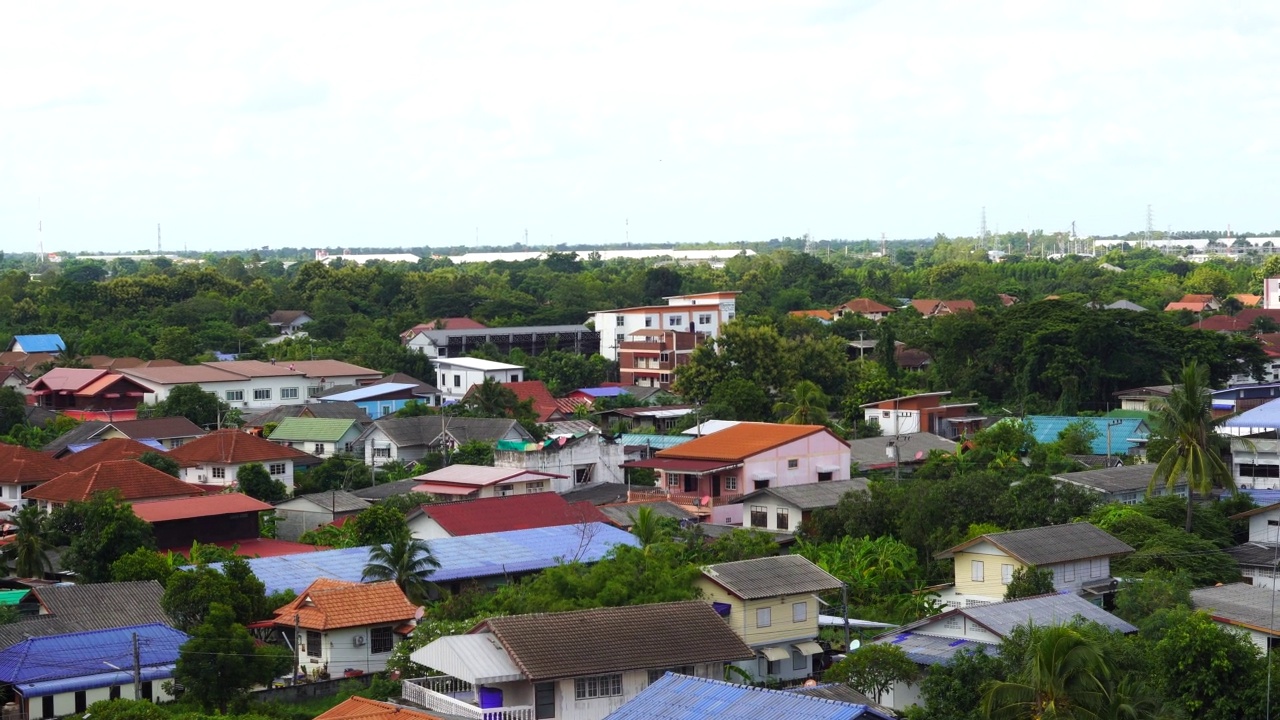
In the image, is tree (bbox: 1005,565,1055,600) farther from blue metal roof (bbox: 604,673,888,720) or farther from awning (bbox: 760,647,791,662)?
blue metal roof (bbox: 604,673,888,720)

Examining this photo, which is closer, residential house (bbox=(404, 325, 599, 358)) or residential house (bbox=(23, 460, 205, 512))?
residential house (bbox=(23, 460, 205, 512))

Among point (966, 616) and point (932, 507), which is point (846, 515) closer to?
point (932, 507)

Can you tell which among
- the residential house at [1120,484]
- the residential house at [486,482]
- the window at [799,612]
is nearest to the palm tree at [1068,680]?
the window at [799,612]

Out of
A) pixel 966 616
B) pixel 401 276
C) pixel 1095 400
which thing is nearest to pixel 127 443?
pixel 966 616

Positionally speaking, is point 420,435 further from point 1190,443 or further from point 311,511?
point 1190,443

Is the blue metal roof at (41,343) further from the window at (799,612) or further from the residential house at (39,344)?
the window at (799,612)

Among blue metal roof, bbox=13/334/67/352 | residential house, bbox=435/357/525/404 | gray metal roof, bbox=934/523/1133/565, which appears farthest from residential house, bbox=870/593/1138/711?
blue metal roof, bbox=13/334/67/352
